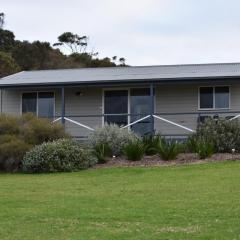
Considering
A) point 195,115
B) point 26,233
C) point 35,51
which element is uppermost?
point 35,51

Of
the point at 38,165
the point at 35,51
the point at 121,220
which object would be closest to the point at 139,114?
the point at 38,165

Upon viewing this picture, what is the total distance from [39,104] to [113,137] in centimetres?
693

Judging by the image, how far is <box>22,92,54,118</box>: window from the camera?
26594 mm

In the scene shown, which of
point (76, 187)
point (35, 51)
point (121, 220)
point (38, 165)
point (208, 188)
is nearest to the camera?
point (121, 220)

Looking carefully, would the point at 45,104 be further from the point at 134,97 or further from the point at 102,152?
the point at 102,152

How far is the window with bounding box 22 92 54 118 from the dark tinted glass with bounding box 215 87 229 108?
6.98m

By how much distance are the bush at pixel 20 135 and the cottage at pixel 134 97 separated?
3483 mm

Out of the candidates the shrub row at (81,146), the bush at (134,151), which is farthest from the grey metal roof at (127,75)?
the bush at (134,151)

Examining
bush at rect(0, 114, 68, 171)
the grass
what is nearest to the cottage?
bush at rect(0, 114, 68, 171)

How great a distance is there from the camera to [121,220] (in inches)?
372

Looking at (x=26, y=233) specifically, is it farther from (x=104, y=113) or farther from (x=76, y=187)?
(x=104, y=113)

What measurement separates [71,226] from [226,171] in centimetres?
795

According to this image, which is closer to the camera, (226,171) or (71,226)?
(71,226)

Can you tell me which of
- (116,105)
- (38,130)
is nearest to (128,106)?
(116,105)
